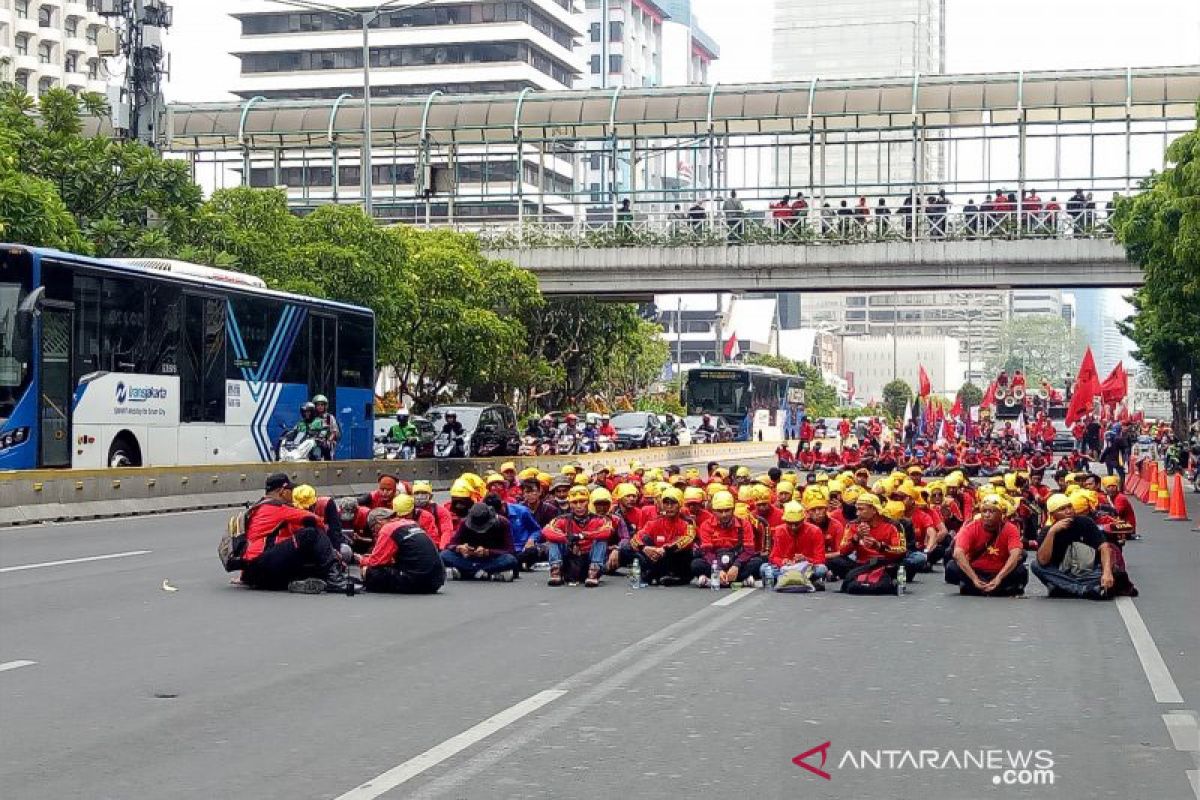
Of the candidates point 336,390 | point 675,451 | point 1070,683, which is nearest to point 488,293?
point 675,451

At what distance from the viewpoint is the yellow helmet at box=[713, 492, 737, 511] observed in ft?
58.2

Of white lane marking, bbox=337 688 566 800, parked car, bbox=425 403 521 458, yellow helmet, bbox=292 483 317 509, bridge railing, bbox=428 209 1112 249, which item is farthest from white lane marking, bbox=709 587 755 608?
bridge railing, bbox=428 209 1112 249

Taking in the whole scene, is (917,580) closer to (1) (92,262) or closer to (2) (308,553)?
(2) (308,553)

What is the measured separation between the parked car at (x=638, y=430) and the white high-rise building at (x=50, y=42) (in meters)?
55.7

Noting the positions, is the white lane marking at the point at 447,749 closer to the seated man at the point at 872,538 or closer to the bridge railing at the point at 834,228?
the seated man at the point at 872,538

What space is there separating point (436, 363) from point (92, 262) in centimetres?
3105

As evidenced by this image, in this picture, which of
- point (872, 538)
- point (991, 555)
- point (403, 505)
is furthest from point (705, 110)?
point (403, 505)

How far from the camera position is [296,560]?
52.6 feet

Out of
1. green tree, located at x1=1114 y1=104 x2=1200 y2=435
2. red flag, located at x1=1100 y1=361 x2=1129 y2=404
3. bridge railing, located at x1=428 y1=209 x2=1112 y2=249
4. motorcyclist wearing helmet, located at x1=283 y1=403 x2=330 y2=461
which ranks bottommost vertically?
motorcyclist wearing helmet, located at x1=283 y1=403 x2=330 y2=461

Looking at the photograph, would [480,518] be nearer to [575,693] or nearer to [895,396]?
[575,693]

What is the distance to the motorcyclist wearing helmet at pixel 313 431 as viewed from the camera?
1304 inches

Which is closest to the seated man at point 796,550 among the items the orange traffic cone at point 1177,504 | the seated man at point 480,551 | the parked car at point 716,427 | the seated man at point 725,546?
the seated man at point 725,546

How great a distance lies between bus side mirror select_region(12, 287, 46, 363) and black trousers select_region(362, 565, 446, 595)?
10.0m

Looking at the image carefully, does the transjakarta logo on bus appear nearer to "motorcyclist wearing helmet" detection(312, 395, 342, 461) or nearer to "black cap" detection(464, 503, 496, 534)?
"motorcyclist wearing helmet" detection(312, 395, 342, 461)
